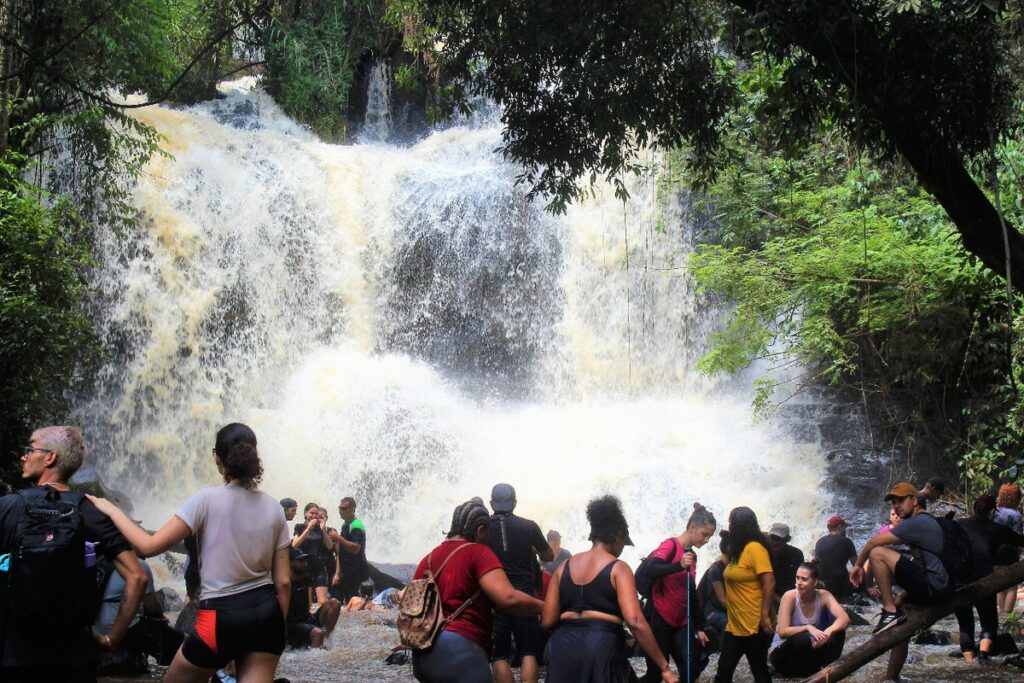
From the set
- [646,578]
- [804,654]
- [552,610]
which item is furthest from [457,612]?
[804,654]

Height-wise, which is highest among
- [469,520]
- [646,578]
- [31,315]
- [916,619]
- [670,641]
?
[31,315]

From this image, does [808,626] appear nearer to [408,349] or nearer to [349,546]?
[349,546]

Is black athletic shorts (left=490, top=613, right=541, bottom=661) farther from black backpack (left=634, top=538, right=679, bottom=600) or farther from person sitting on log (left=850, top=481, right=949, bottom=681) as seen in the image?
person sitting on log (left=850, top=481, right=949, bottom=681)

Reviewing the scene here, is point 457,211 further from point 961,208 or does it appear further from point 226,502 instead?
point 226,502

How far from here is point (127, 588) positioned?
3.97 m

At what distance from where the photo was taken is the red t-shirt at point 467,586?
14.3ft

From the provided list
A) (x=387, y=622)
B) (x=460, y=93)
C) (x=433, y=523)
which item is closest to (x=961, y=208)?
(x=460, y=93)

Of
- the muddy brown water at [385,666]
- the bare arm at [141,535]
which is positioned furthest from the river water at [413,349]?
the bare arm at [141,535]

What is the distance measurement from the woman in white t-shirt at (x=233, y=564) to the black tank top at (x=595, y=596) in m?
1.26

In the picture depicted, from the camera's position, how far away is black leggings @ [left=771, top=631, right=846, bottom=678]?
808cm

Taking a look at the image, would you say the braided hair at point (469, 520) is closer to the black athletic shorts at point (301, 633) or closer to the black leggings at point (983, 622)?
the black athletic shorts at point (301, 633)

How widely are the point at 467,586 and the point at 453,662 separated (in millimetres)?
300

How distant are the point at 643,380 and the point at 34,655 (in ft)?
52.1

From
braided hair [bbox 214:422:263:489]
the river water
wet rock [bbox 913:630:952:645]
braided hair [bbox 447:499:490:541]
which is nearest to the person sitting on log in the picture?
braided hair [bbox 447:499:490:541]
